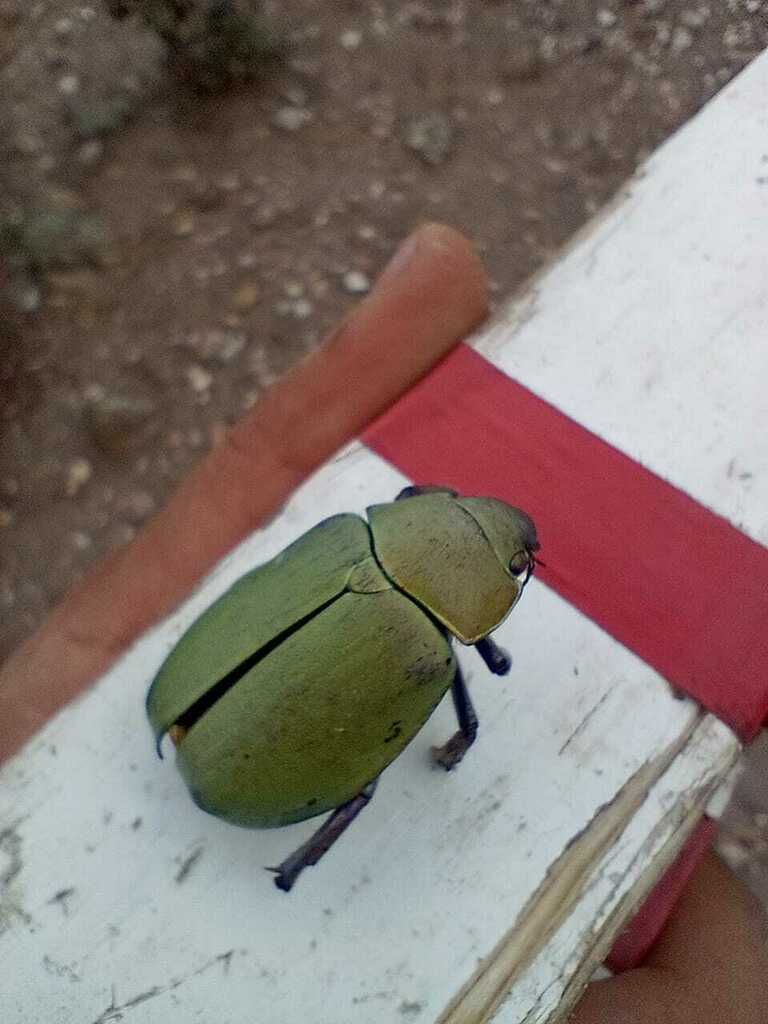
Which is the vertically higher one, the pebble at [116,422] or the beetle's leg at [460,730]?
the beetle's leg at [460,730]

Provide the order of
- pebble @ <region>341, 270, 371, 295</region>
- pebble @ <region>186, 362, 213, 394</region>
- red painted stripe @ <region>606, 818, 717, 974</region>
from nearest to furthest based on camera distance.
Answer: red painted stripe @ <region>606, 818, 717, 974</region> → pebble @ <region>186, 362, 213, 394</region> → pebble @ <region>341, 270, 371, 295</region>

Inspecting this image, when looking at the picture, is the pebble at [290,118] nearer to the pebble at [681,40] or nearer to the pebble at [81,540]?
the pebble at [681,40]

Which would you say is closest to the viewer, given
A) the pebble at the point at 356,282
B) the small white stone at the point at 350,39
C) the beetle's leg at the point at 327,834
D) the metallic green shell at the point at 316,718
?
the metallic green shell at the point at 316,718

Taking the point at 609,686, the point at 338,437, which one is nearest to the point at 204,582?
the point at 338,437

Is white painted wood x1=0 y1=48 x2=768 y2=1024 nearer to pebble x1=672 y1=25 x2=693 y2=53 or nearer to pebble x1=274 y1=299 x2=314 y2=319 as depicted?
pebble x1=274 y1=299 x2=314 y2=319

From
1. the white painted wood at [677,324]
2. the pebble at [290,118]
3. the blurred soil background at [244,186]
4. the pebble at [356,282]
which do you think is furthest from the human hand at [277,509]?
the pebble at [290,118]

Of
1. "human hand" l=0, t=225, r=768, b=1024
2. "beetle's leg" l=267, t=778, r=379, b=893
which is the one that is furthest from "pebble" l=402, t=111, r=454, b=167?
"beetle's leg" l=267, t=778, r=379, b=893

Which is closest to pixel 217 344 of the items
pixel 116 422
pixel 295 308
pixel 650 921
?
pixel 295 308

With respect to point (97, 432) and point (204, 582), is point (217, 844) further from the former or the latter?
point (97, 432)
